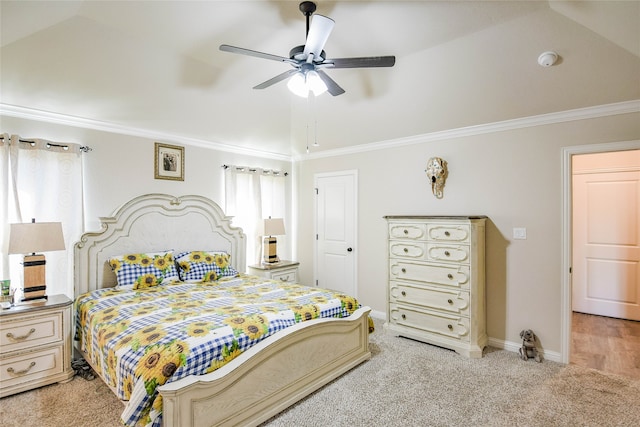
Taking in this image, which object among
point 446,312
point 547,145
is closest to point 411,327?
point 446,312

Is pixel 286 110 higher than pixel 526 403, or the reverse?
pixel 286 110

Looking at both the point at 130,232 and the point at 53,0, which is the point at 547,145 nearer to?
the point at 53,0

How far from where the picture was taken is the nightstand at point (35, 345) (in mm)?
2492

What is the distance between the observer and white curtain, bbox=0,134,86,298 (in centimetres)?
288

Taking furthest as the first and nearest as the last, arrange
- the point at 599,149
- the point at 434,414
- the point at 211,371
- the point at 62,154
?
the point at 62,154 < the point at 599,149 < the point at 434,414 < the point at 211,371

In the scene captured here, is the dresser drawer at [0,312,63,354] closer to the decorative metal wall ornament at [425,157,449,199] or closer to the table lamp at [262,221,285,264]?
the table lamp at [262,221,285,264]

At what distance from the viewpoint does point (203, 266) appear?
148 inches

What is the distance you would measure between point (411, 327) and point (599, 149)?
244cm

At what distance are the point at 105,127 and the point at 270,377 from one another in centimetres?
299

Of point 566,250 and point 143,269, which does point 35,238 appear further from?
point 566,250

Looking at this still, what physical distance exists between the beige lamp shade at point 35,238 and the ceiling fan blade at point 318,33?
2.53m

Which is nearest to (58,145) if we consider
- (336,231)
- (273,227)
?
(273,227)

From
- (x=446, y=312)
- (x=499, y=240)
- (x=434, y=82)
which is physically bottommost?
(x=446, y=312)

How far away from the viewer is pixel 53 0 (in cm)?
208
